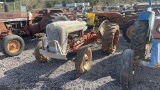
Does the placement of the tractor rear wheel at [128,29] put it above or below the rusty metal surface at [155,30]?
below

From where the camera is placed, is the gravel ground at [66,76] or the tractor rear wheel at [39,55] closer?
the gravel ground at [66,76]

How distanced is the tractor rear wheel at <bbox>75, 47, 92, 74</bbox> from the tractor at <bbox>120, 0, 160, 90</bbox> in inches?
45.2

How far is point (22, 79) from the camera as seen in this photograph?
208 inches

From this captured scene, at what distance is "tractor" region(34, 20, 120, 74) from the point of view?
530 cm

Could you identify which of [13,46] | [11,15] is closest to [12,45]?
[13,46]

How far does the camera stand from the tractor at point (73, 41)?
17.4 ft

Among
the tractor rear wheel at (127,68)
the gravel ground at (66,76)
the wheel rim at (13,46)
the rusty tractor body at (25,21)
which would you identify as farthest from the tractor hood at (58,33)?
the rusty tractor body at (25,21)

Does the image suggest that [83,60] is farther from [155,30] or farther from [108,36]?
[155,30]

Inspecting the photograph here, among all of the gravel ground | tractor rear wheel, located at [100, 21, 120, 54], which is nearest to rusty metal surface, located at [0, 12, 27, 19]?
the gravel ground

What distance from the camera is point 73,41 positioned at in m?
5.93

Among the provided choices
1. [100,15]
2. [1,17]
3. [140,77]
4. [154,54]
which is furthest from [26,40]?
[154,54]

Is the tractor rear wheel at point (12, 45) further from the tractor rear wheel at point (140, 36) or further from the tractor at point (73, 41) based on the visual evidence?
the tractor rear wheel at point (140, 36)

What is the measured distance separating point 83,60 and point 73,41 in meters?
0.80

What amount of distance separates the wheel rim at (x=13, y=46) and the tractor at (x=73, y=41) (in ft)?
5.45
